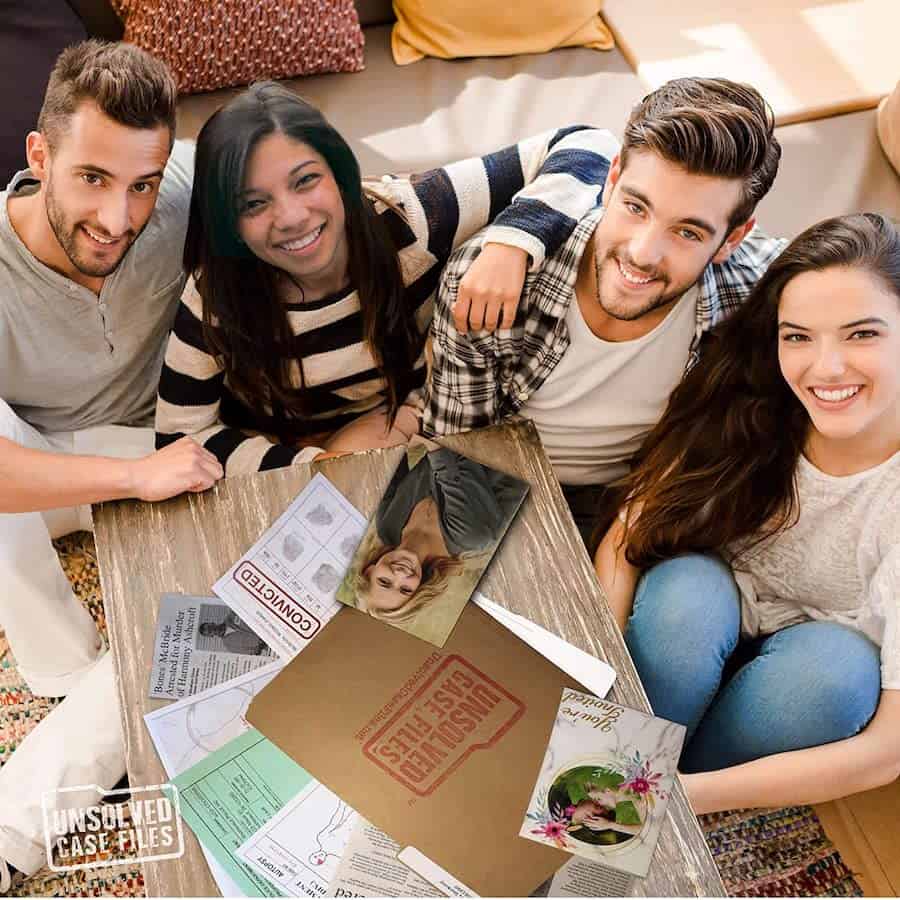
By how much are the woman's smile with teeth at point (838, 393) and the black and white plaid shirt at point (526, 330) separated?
0.21 metres

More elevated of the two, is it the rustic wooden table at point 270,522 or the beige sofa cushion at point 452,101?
the beige sofa cushion at point 452,101

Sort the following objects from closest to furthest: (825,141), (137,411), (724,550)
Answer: (724,550)
(137,411)
(825,141)

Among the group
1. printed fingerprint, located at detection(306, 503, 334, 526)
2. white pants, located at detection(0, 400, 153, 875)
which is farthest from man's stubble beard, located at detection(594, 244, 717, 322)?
white pants, located at detection(0, 400, 153, 875)

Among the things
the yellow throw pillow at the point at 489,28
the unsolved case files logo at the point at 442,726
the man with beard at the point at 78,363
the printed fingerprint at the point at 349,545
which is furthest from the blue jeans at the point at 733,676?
the yellow throw pillow at the point at 489,28

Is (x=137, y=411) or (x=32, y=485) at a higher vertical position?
(x=32, y=485)

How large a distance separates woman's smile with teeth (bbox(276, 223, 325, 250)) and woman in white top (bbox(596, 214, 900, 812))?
53 centimetres

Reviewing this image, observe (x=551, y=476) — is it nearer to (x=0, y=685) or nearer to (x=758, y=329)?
(x=758, y=329)

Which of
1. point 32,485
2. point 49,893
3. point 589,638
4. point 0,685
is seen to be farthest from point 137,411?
point 589,638

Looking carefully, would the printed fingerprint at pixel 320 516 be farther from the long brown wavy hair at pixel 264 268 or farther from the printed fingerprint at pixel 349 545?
the long brown wavy hair at pixel 264 268

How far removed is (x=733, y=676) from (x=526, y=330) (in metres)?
0.55

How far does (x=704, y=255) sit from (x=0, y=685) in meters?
1.29

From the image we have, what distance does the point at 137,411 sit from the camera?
1.66 metres

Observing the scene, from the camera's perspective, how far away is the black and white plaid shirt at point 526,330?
1.37 meters

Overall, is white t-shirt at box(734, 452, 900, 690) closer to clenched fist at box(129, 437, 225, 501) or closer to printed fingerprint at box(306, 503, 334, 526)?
printed fingerprint at box(306, 503, 334, 526)
